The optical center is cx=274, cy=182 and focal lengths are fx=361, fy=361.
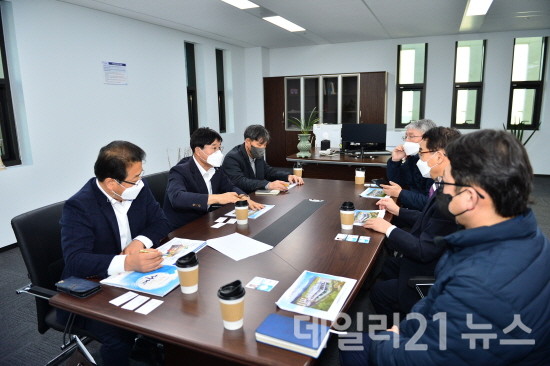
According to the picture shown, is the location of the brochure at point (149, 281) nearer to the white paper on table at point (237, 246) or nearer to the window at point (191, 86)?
the white paper on table at point (237, 246)

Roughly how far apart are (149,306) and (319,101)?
7.16 metres

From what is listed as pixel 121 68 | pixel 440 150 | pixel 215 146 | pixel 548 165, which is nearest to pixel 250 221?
pixel 215 146

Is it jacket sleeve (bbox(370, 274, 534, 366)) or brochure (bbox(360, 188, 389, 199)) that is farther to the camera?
brochure (bbox(360, 188, 389, 199))

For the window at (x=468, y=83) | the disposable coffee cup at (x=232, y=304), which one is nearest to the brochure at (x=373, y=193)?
the disposable coffee cup at (x=232, y=304)

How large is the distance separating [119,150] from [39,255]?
626 millimetres

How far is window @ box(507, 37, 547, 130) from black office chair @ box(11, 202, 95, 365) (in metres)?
7.88

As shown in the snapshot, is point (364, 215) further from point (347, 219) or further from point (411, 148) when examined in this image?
point (411, 148)

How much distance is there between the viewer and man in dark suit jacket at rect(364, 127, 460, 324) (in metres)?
1.79

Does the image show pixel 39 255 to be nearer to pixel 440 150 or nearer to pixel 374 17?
pixel 440 150

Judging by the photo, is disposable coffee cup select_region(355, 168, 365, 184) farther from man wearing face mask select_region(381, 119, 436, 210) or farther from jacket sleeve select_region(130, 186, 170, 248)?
jacket sleeve select_region(130, 186, 170, 248)

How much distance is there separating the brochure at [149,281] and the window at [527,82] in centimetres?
765

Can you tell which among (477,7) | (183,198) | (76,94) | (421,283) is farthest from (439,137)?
(76,94)

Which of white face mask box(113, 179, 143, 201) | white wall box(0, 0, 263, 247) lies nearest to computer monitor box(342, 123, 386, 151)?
white wall box(0, 0, 263, 247)

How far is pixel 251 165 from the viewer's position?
141 inches
